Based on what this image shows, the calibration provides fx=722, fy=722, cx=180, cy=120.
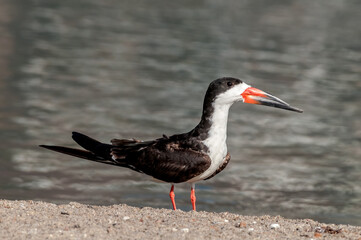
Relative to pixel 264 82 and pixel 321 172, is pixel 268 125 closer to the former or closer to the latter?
pixel 321 172

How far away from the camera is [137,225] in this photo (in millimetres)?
6586

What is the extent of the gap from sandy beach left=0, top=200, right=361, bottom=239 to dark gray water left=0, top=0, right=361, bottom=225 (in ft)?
7.83

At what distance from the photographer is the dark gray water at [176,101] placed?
10422 millimetres

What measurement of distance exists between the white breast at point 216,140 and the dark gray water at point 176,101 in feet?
7.64

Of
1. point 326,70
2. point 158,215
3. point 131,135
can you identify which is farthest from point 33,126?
point 326,70

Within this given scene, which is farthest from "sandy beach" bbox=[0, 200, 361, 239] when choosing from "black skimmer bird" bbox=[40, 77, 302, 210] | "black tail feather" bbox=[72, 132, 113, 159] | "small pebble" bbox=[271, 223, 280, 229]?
"black tail feather" bbox=[72, 132, 113, 159]

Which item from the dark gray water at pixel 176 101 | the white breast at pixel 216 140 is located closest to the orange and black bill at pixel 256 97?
the white breast at pixel 216 140

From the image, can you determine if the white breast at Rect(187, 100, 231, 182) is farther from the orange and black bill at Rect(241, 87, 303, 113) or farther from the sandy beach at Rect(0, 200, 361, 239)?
the sandy beach at Rect(0, 200, 361, 239)

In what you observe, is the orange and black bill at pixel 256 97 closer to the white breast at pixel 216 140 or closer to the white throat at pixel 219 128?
the white throat at pixel 219 128

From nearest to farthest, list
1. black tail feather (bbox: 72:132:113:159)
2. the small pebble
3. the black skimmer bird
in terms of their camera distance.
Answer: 1. the small pebble
2. the black skimmer bird
3. black tail feather (bbox: 72:132:113:159)

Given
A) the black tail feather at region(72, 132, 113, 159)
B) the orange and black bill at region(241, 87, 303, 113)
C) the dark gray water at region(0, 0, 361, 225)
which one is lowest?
the dark gray water at region(0, 0, 361, 225)

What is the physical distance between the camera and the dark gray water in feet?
34.2

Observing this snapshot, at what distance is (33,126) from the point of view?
43.2ft

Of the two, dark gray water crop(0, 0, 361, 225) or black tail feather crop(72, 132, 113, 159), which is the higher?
black tail feather crop(72, 132, 113, 159)
